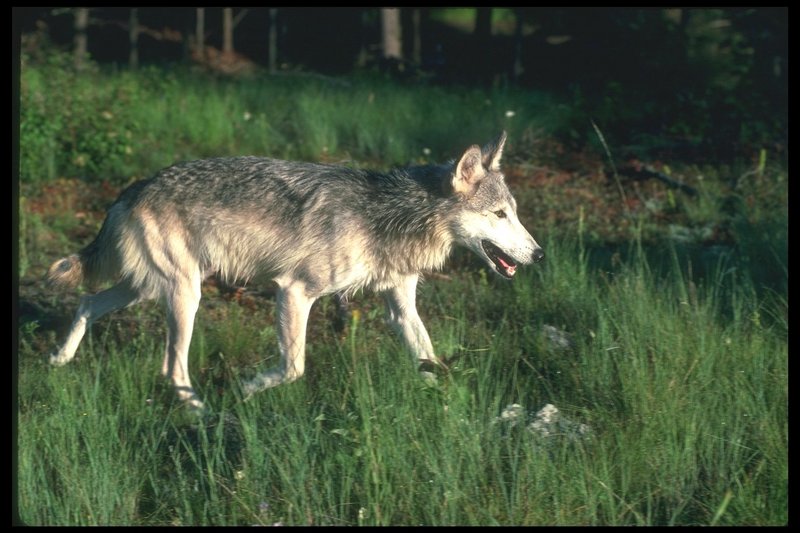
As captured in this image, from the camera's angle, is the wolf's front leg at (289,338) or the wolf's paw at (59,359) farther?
the wolf's paw at (59,359)

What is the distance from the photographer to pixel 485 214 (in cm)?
658

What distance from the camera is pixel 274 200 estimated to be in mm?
6875

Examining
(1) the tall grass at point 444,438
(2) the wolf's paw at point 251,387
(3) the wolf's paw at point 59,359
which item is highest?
(1) the tall grass at point 444,438

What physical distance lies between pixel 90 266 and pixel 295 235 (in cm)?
152

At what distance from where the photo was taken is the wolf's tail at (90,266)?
7.03 m

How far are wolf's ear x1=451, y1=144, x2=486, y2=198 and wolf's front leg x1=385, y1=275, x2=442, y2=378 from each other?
2.28 ft

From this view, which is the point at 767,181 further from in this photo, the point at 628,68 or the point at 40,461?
the point at 40,461

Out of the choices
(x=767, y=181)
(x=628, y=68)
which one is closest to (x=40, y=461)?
(x=767, y=181)

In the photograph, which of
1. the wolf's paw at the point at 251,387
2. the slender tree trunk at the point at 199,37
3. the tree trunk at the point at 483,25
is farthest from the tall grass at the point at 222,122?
the slender tree trunk at the point at 199,37

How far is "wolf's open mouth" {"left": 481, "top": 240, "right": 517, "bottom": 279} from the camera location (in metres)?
6.52

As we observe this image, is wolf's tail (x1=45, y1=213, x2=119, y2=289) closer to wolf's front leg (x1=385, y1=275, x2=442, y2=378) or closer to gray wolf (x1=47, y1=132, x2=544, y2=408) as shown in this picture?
gray wolf (x1=47, y1=132, x2=544, y2=408)

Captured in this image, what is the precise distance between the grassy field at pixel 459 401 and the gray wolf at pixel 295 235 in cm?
35

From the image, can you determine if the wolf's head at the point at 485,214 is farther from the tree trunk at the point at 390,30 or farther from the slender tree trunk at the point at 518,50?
the tree trunk at the point at 390,30

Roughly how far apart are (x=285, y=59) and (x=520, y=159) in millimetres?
12350
